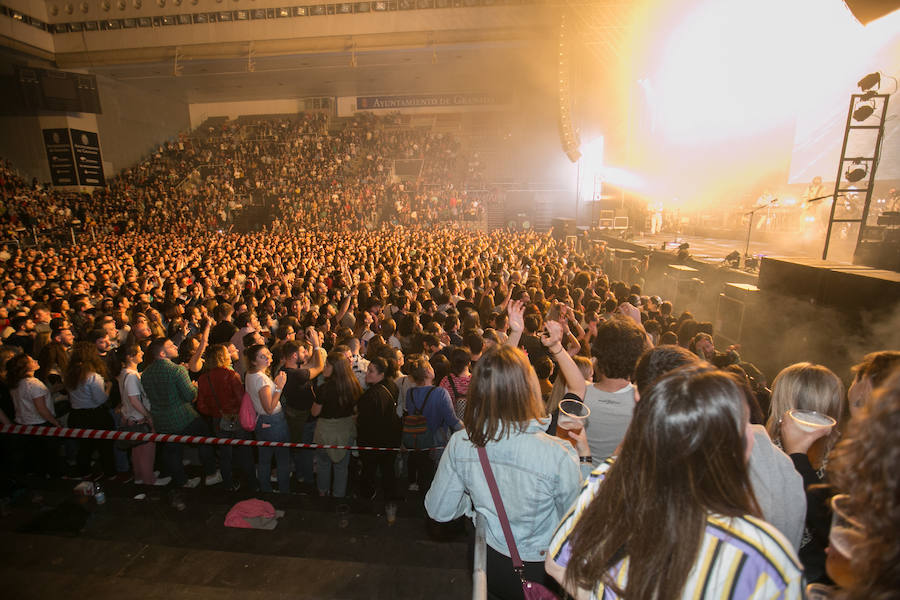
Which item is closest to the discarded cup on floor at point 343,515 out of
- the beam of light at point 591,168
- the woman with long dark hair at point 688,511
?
the woman with long dark hair at point 688,511

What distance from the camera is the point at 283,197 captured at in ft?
88.6

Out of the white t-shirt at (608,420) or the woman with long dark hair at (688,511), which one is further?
the white t-shirt at (608,420)

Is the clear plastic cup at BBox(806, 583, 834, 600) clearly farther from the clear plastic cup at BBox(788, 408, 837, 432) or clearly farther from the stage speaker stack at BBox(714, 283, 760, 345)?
the stage speaker stack at BBox(714, 283, 760, 345)

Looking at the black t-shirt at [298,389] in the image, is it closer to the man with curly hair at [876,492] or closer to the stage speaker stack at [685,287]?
the man with curly hair at [876,492]

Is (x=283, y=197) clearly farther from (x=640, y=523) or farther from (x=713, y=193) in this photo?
(x=640, y=523)

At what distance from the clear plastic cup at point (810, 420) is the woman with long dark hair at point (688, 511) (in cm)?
110

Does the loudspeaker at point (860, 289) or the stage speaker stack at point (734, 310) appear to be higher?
the loudspeaker at point (860, 289)

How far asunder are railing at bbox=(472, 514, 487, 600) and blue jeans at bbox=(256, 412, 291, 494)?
2728 mm

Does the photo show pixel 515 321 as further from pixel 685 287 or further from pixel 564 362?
pixel 685 287

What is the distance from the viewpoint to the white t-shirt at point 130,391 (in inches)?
160

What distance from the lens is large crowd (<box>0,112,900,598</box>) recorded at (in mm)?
1035

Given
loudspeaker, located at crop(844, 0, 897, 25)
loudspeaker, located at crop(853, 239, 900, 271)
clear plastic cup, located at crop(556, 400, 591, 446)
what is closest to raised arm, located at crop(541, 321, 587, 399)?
clear plastic cup, located at crop(556, 400, 591, 446)

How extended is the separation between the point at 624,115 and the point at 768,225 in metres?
8.65

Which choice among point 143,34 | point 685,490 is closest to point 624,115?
point 685,490
